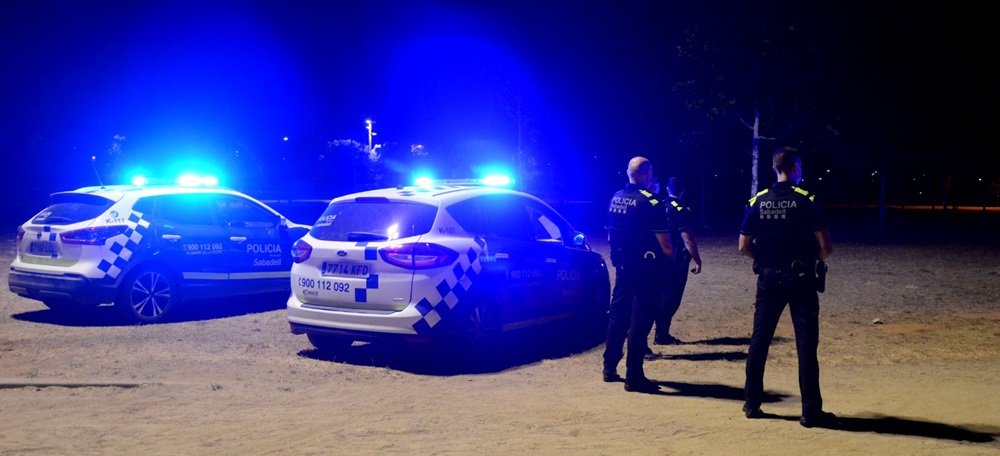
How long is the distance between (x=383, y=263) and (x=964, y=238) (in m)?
22.2

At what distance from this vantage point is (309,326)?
8.50 metres

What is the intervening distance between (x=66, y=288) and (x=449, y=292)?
4.87 meters

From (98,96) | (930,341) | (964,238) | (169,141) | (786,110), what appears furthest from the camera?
(169,141)

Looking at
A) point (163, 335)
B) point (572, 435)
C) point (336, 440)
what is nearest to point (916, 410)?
point (572, 435)

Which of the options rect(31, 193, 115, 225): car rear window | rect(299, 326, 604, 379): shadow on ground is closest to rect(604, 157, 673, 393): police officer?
rect(299, 326, 604, 379): shadow on ground

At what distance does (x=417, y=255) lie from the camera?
808 centimetres

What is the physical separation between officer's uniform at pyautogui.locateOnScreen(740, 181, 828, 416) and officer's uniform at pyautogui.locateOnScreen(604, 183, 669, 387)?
1.15m

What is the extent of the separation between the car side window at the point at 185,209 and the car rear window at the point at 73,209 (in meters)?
0.59

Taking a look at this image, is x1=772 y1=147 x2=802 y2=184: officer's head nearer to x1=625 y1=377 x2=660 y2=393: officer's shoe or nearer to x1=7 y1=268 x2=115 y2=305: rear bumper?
x1=625 y1=377 x2=660 y2=393: officer's shoe

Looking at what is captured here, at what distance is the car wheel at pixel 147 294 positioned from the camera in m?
10.6

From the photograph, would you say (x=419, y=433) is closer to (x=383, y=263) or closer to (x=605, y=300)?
(x=383, y=263)

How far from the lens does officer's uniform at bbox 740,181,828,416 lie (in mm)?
5984

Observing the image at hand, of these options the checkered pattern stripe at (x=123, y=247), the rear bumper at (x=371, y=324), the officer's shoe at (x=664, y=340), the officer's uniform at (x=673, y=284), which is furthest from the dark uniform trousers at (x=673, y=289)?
the checkered pattern stripe at (x=123, y=247)

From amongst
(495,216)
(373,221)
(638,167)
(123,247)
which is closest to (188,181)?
(123,247)
